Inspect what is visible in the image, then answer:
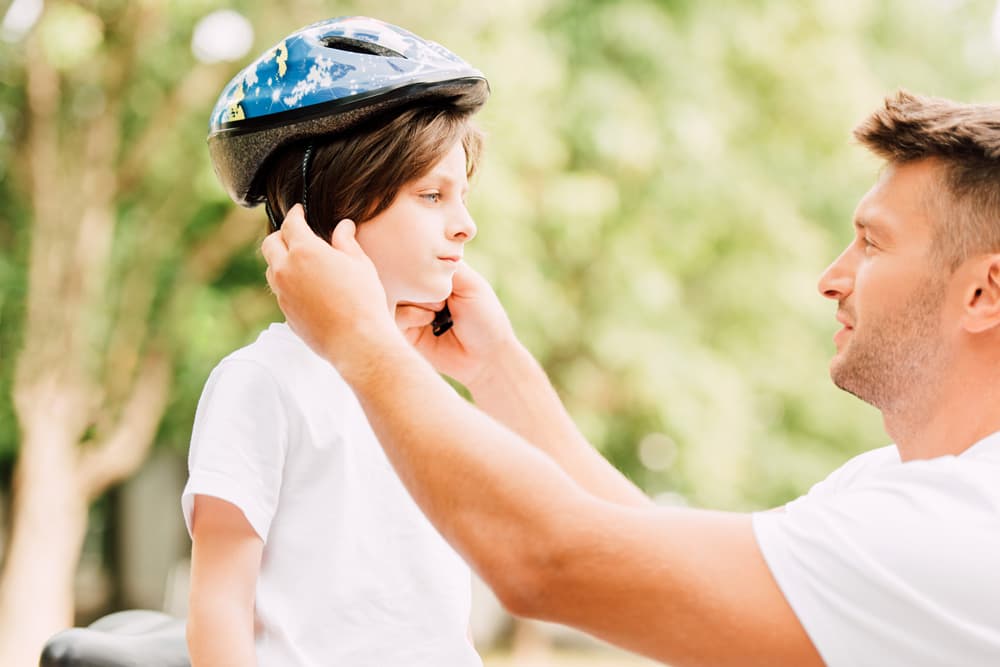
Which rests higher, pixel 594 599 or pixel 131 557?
pixel 594 599

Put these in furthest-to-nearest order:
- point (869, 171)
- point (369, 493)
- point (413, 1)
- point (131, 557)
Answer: point (131, 557) → point (869, 171) → point (413, 1) → point (369, 493)

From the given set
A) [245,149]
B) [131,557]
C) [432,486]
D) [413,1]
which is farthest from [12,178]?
[432,486]

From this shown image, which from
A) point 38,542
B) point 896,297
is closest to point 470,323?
point 896,297

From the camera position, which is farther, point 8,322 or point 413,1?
point 8,322

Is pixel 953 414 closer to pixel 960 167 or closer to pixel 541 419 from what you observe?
pixel 960 167

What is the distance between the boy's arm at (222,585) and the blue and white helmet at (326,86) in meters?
0.86

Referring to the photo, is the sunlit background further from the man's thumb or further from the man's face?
the man's face

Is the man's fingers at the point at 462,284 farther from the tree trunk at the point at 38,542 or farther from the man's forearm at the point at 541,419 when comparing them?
the tree trunk at the point at 38,542

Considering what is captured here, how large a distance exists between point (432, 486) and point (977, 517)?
830 millimetres

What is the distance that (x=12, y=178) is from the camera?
10641 millimetres

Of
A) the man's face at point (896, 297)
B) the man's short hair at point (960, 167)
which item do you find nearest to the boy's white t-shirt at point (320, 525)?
the man's face at point (896, 297)

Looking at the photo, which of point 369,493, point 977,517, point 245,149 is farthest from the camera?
point 245,149

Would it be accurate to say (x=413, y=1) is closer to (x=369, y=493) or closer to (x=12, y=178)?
(x=12, y=178)

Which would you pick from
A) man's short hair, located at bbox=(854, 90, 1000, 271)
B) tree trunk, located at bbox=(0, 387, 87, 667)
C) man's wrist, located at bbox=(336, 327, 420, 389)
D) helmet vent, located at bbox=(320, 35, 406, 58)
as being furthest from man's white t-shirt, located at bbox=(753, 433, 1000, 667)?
tree trunk, located at bbox=(0, 387, 87, 667)
